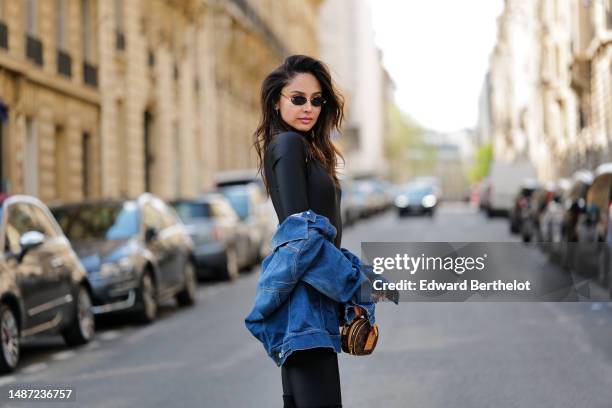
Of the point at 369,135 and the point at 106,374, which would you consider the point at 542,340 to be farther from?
the point at 369,135

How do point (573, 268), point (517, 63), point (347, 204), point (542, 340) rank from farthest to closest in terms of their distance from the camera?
point (517, 63), point (347, 204), point (542, 340), point (573, 268)

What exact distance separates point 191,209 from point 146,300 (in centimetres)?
753

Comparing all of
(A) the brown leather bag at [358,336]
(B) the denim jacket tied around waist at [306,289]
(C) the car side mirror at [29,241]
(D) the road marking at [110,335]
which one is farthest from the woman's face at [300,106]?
(D) the road marking at [110,335]

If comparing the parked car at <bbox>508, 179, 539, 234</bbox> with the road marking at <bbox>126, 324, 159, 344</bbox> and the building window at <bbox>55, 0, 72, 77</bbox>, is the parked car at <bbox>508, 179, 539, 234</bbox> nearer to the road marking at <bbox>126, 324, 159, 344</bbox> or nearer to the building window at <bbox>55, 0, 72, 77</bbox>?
the building window at <bbox>55, 0, 72, 77</bbox>

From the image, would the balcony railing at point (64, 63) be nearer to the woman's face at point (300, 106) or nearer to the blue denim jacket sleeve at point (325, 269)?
the woman's face at point (300, 106)

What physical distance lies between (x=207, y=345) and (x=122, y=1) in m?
22.3

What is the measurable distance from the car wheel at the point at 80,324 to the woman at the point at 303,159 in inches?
330

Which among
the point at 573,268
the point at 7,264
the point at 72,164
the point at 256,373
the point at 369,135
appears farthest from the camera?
the point at 369,135

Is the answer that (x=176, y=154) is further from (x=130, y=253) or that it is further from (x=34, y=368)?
(x=34, y=368)

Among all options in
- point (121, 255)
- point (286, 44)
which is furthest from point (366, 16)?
point (121, 255)

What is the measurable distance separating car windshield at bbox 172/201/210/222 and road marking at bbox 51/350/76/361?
992 centimetres

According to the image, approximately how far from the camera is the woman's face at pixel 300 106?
4.34 metres

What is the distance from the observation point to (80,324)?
1274 centimetres

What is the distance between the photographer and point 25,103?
982 inches
